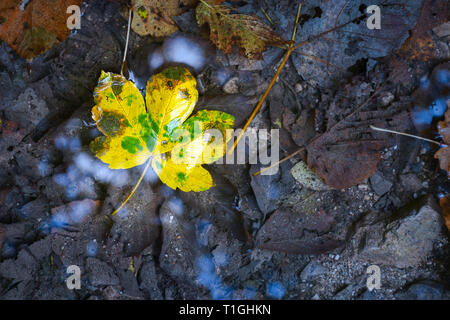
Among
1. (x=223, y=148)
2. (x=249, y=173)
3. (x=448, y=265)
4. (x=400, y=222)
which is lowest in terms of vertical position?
(x=448, y=265)

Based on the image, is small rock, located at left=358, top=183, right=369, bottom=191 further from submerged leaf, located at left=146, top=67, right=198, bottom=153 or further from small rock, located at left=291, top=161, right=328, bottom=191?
submerged leaf, located at left=146, top=67, right=198, bottom=153

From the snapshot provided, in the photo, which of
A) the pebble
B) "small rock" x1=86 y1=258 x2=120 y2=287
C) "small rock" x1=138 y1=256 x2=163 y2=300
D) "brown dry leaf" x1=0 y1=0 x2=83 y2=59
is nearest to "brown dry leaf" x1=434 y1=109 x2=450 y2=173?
the pebble

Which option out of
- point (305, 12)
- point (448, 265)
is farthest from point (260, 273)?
point (305, 12)

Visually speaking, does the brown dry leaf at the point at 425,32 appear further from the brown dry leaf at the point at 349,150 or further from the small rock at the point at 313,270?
the small rock at the point at 313,270

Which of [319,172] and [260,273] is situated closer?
[319,172]

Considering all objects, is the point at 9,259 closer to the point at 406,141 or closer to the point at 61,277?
the point at 61,277

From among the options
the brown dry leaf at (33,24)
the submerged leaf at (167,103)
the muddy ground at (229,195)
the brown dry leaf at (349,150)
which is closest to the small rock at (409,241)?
the muddy ground at (229,195)

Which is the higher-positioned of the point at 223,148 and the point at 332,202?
the point at 223,148
